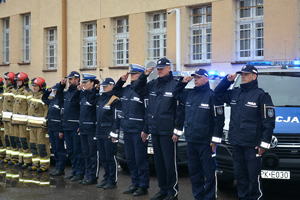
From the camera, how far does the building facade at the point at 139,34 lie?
53.1 feet

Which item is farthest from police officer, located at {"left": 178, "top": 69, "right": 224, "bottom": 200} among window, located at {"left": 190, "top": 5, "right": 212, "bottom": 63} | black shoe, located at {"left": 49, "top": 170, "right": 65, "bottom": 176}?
window, located at {"left": 190, "top": 5, "right": 212, "bottom": 63}

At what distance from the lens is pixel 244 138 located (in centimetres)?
715

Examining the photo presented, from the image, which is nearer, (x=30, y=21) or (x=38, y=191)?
(x=38, y=191)

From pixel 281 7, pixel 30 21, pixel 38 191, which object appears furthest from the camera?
pixel 30 21

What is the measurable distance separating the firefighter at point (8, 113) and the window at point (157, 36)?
336 inches

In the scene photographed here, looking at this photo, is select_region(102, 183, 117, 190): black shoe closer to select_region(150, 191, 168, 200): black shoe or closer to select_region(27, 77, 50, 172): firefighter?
select_region(150, 191, 168, 200): black shoe

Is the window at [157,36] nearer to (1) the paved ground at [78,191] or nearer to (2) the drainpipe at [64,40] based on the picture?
(2) the drainpipe at [64,40]

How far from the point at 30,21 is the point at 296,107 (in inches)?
802

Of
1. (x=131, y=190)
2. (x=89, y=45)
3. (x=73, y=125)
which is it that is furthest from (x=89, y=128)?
(x=89, y=45)

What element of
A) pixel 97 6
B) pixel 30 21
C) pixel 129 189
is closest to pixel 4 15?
pixel 30 21

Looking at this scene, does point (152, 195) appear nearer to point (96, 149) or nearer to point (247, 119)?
point (96, 149)

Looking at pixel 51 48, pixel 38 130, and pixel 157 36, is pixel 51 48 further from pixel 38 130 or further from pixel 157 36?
pixel 38 130

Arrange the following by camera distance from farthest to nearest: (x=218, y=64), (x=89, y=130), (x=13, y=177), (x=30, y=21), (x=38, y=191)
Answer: (x=30, y=21) < (x=218, y=64) < (x=13, y=177) < (x=89, y=130) < (x=38, y=191)

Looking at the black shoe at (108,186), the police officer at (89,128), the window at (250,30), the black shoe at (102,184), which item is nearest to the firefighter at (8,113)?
the police officer at (89,128)
